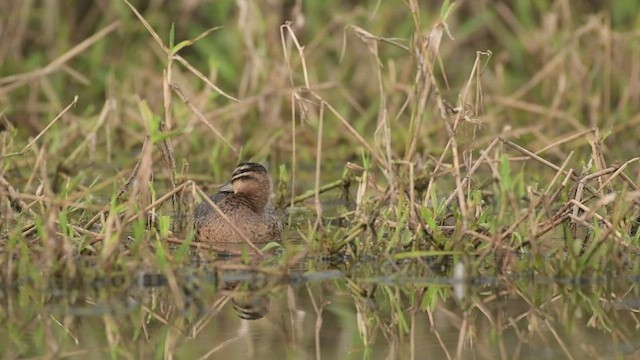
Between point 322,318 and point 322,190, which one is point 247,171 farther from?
point 322,318

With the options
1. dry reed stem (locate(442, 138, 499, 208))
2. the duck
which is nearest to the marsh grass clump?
dry reed stem (locate(442, 138, 499, 208))

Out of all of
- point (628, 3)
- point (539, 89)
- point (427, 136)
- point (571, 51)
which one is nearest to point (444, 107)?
point (427, 136)

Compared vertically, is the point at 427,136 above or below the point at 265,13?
below

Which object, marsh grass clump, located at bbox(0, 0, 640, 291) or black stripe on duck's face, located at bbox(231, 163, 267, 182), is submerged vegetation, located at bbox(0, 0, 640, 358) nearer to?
marsh grass clump, located at bbox(0, 0, 640, 291)

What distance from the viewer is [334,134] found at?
11.6m

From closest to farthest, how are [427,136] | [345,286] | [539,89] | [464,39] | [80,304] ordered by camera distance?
[80,304] < [345,286] < [427,136] < [539,89] < [464,39]

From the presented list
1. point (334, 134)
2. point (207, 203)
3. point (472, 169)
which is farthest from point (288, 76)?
point (472, 169)

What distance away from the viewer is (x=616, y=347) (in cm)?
565

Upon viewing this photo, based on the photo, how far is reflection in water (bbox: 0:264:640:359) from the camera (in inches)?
224

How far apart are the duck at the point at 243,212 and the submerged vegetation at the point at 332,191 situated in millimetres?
167

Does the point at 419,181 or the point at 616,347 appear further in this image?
the point at 419,181

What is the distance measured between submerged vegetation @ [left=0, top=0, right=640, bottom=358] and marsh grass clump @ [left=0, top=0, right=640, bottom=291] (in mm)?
26

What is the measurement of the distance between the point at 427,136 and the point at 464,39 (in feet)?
9.79

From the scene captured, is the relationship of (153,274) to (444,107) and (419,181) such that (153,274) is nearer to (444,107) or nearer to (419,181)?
(444,107)
